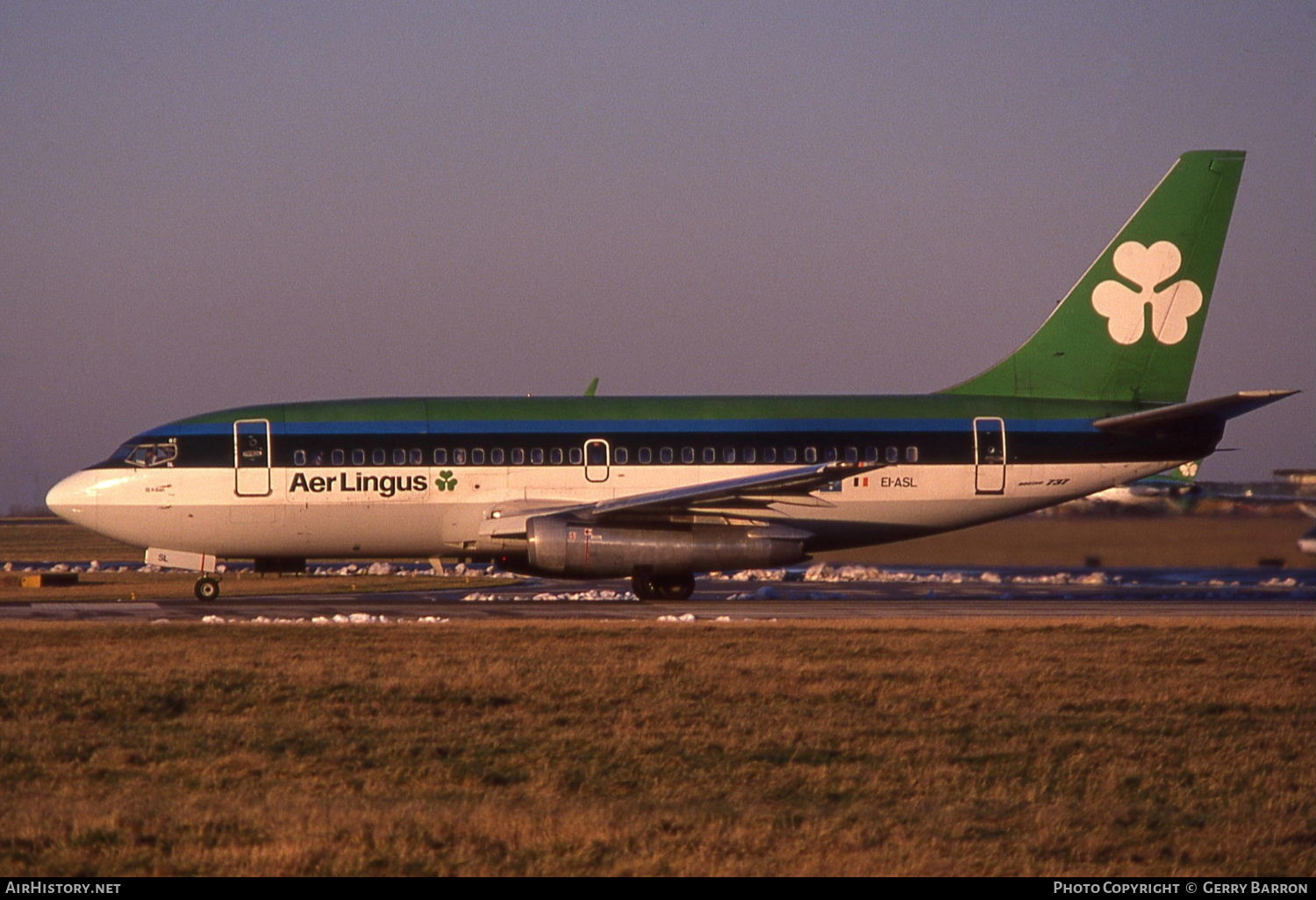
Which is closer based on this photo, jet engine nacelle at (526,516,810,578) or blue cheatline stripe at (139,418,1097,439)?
jet engine nacelle at (526,516,810,578)

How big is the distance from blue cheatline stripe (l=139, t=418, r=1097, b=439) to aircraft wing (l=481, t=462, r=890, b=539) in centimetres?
100

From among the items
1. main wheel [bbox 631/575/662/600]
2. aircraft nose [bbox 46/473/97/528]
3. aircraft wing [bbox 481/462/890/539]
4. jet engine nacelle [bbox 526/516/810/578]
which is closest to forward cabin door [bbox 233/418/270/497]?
aircraft nose [bbox 46/473/97/528]

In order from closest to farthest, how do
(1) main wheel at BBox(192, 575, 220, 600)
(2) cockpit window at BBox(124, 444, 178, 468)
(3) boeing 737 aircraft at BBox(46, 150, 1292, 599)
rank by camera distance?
1. (3) boeing 737 aircraft at BBox(46, 150, 1292, 599)
2. (2) cockpit window at BBox(124, 444, 178, 468)
3. (1) main wheel at BBox(192, 575, 220, 600)

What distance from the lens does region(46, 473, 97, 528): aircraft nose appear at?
28.1m

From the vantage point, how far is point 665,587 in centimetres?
2867

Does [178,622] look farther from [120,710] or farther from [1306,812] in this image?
[1306,812]

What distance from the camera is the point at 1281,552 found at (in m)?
22.0

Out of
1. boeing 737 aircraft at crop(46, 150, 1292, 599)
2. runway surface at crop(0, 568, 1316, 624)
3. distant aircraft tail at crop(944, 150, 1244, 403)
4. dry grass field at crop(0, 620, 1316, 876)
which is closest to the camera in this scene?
dry grass field at crop(0, 620, 1316, 876)

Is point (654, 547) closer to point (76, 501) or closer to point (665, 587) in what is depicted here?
point (665, 587)

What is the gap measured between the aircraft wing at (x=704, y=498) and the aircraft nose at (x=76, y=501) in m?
7.34

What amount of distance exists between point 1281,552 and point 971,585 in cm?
1343

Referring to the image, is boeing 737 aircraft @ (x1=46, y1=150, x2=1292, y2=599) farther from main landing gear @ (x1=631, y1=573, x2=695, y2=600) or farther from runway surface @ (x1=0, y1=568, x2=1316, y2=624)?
runway surface @ (x1=0, y1=568, x2=1316, y2=624)

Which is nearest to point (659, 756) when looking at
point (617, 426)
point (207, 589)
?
point (617, 426)
